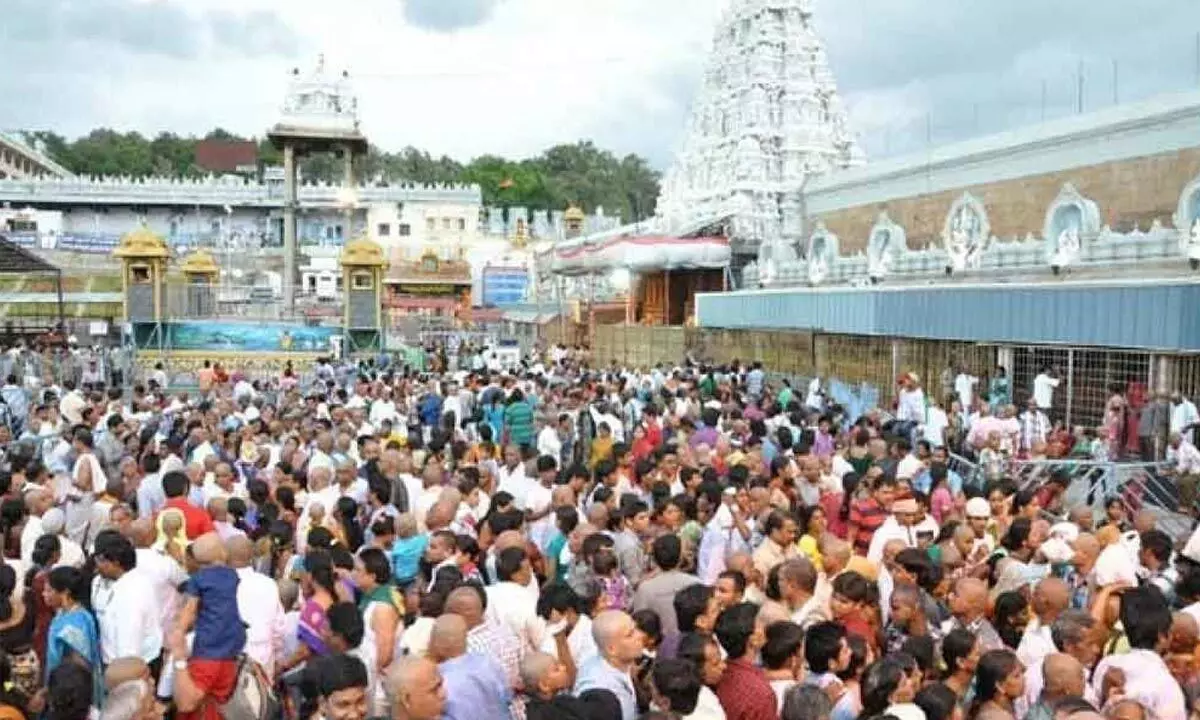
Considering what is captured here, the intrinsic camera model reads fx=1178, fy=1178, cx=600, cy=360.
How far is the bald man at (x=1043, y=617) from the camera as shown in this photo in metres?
4.88

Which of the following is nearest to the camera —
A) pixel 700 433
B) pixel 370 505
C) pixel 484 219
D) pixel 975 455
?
pixel 370 505

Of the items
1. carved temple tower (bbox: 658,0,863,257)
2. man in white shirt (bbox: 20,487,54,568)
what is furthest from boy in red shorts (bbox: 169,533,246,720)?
carved temple tower (bbox: 658,0,863,257)

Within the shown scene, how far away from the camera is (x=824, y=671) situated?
14.7 feet

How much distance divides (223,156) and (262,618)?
97980 mm

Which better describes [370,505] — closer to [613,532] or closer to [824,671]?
[613,532]

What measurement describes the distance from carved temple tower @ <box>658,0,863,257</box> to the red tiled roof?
2565 inches

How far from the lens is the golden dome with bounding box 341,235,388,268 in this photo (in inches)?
1089

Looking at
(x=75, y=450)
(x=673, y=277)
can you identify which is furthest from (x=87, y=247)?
(x=75, y=450)

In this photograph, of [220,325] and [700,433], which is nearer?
[700,433]

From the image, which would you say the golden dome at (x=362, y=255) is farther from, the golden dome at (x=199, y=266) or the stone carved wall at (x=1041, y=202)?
the stone carved wall at (x=1041, y=202)

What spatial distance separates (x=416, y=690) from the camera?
3889mm

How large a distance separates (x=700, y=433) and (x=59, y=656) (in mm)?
6922

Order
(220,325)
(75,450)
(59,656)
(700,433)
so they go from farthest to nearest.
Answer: (220,325) → (700,433) → (75,450) → (59,656)

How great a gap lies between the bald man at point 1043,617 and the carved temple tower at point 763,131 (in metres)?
29.6
